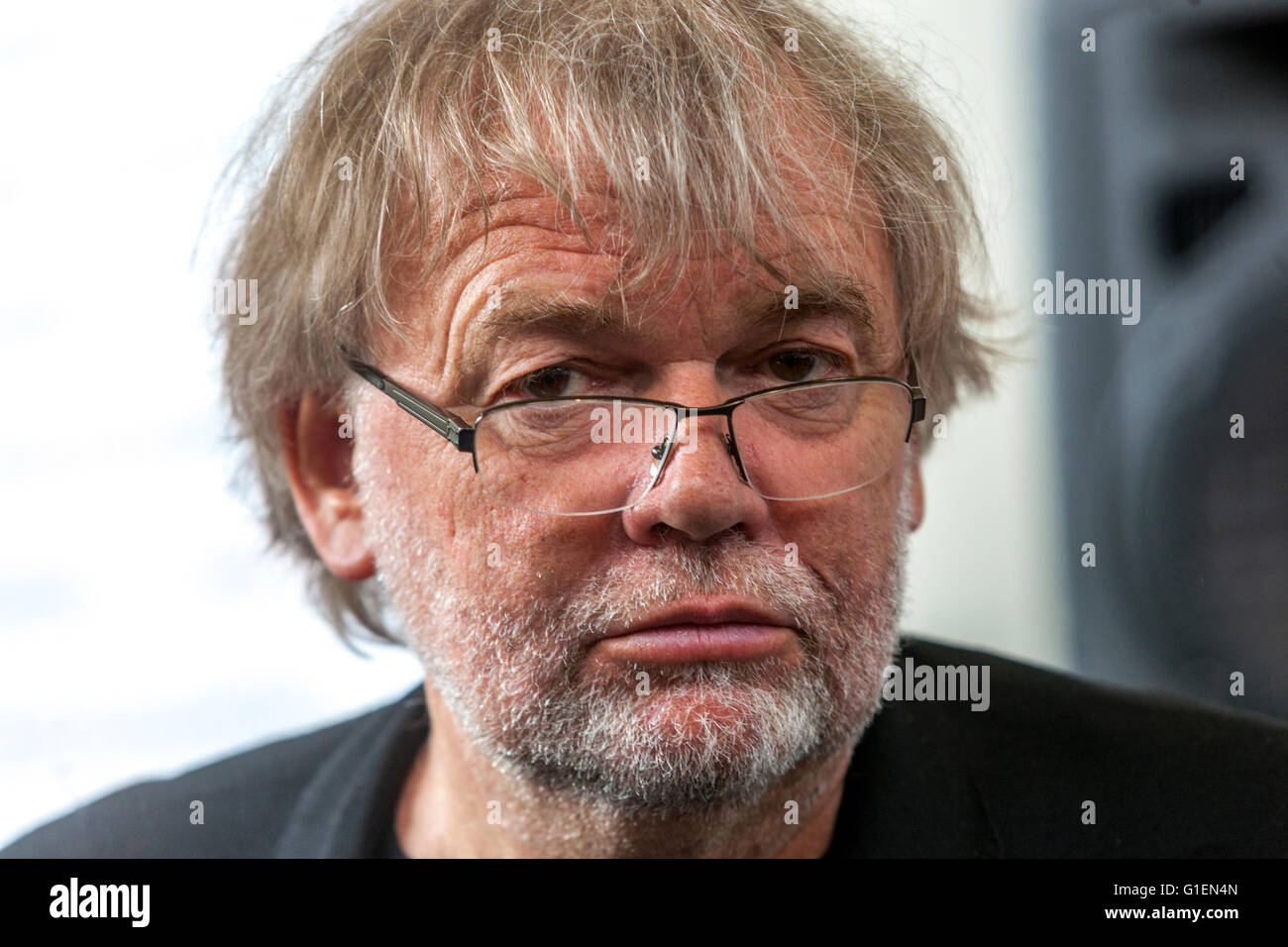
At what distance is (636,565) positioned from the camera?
0.99 m

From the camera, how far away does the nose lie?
96 centimetres

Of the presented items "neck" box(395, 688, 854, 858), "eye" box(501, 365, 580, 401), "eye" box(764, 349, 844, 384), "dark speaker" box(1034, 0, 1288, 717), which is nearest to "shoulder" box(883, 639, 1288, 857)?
"neck" box(395, 688, 854, 858)

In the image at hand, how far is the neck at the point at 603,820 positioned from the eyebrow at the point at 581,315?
416 millimetres

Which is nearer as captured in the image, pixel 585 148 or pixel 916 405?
pixel 585 148

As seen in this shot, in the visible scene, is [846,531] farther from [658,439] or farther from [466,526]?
[466,526]

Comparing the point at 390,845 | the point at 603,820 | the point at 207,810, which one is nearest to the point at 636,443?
the point at 603,820

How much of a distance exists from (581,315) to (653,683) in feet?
1.06

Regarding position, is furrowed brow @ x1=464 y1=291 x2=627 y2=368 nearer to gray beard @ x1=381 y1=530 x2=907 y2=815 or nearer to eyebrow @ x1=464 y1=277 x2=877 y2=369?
eyebrow @ x1=464 y1=277 x2=877 y2=369

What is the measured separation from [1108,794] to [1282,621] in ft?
1.54

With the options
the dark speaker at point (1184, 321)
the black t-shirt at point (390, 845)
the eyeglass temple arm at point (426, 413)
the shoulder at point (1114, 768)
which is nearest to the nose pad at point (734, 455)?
the eyeglass temple arm at point (426, 413)

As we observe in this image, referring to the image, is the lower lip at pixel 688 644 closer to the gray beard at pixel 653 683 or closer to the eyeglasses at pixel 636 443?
the gray beard at pixel 653 683
